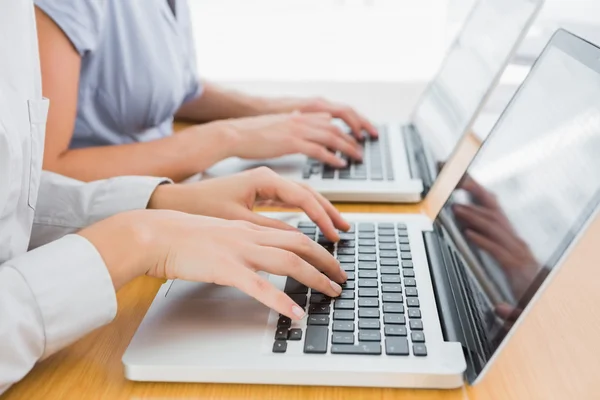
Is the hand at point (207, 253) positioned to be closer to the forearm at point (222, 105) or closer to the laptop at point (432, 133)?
the laptop at point (432, 133)

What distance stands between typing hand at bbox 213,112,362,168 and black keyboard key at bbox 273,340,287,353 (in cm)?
51

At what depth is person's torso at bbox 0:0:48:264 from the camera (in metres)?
0.68

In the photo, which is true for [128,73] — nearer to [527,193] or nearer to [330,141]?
[330,141]

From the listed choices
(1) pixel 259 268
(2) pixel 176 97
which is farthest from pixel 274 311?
(2) pixel 176 97

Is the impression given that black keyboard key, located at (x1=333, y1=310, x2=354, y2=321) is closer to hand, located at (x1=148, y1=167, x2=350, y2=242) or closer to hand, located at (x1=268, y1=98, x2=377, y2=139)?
hand, located at (x1=148, y1=167, x2=350, y2=242)

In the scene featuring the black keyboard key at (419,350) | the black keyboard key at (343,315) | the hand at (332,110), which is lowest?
the hand at (332,110)

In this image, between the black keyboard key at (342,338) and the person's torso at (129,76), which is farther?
the person's torso at (129,76)

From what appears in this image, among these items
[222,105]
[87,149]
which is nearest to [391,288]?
[87,149]

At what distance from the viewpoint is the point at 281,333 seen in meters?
0.61

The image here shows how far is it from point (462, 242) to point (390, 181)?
28cm

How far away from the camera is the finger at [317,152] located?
1.08 meters

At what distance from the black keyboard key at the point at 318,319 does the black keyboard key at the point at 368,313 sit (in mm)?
31

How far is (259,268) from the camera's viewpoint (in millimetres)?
670

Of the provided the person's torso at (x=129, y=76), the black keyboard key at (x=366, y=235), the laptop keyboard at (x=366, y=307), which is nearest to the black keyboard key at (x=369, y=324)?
the laptop keyboard at (x=366, y=307)
